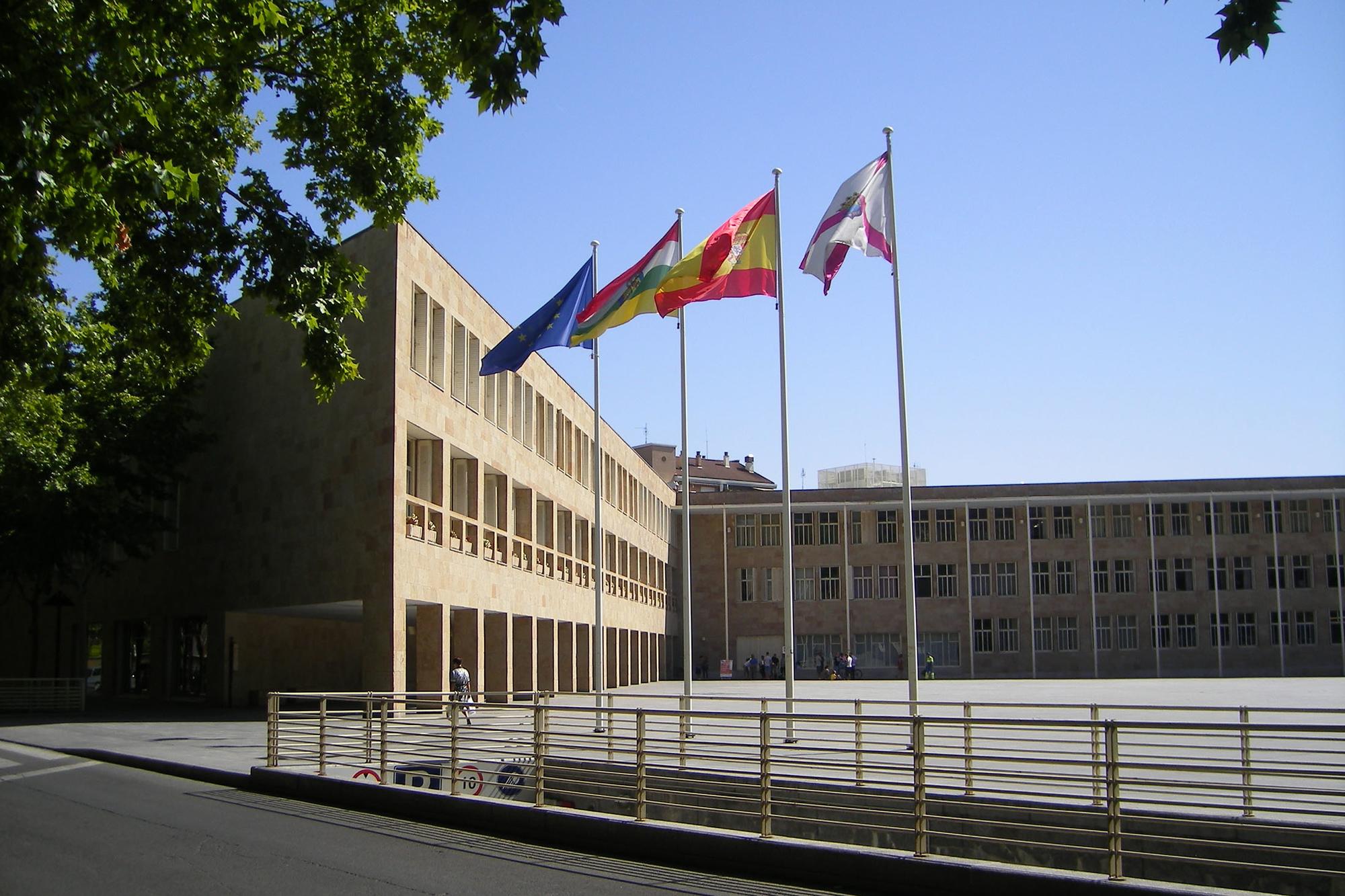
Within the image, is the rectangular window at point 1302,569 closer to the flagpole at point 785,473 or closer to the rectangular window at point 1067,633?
the rectangular window at point 1067,633

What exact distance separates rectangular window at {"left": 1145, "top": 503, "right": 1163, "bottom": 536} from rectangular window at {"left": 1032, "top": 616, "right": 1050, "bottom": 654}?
815 centimetres

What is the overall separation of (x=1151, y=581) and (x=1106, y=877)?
Result: 229 feet

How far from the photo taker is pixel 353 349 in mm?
30203

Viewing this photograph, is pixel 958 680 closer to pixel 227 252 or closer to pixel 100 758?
pixel 100 758

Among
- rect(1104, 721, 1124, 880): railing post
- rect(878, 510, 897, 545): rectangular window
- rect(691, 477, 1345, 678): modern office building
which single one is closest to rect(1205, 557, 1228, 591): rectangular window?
rect(691, 477, 1345, 678): modern office building

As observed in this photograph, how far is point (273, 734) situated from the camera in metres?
16.8

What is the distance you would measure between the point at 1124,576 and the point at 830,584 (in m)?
17.7

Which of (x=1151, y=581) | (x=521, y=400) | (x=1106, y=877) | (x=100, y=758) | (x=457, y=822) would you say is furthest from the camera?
(x=1151, y=581)

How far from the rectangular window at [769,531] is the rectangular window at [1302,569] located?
30.9m

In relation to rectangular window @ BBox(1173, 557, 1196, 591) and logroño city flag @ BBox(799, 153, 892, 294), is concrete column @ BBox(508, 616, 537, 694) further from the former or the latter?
rectangular window @ BBox(1173, 557, 1196, 591)

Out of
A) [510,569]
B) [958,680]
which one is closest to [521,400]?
[510,569]

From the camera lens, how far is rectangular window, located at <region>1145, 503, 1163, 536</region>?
242ft

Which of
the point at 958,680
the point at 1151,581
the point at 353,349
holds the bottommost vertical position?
the point at 958,680

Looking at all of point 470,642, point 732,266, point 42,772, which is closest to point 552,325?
point 732,266
